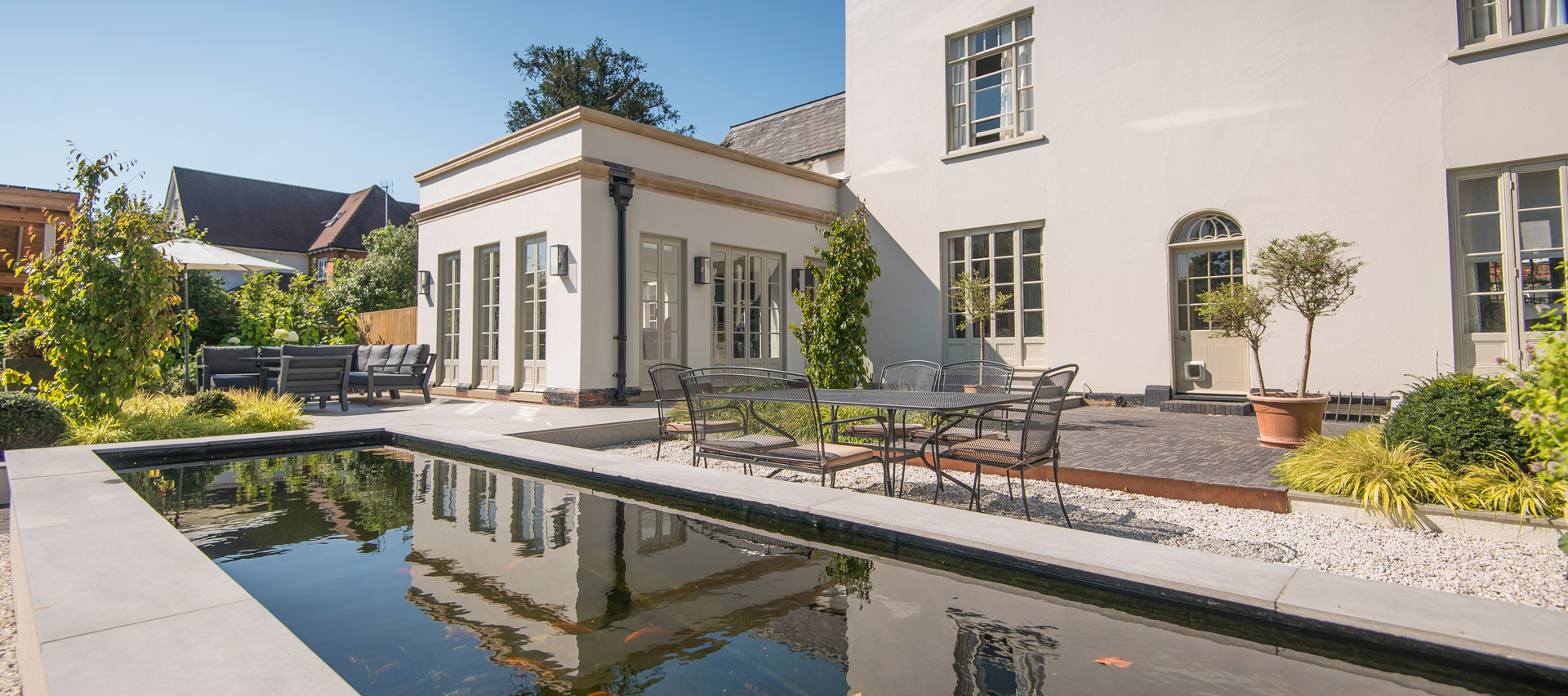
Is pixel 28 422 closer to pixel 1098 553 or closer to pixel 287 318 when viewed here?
pixel 1098 553

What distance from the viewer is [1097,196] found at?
32.3ft

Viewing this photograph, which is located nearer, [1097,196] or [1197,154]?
[1197,154]

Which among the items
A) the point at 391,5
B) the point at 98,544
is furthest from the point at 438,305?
the point at 98,544

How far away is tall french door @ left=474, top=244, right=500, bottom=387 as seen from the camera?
1059 cm

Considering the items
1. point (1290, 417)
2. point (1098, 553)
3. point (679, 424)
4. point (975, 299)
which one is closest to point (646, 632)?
point (1098, 553)

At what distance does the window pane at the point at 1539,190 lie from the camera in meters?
7.30

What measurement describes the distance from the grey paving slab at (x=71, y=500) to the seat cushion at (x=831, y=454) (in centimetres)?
305

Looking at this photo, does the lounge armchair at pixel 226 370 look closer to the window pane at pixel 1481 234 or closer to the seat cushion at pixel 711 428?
the seat cushion at pixel 711 428

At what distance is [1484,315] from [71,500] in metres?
11.2

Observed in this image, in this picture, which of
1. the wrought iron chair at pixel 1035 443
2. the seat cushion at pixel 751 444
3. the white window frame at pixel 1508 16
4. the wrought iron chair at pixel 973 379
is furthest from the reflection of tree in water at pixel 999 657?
the white window frame at pixel 1508 16

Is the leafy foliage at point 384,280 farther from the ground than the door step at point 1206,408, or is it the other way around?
the leafy foliage at point 384,280

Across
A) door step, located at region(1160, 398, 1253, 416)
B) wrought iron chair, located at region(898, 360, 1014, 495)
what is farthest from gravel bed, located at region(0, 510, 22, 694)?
door step, located at region(1160, 398, 1253, 416)

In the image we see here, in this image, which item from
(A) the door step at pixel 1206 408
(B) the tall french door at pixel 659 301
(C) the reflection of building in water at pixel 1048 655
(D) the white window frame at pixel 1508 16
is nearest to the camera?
(C) the reflection of building in water at pixel 1048 655

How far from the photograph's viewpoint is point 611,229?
31.0 ft
